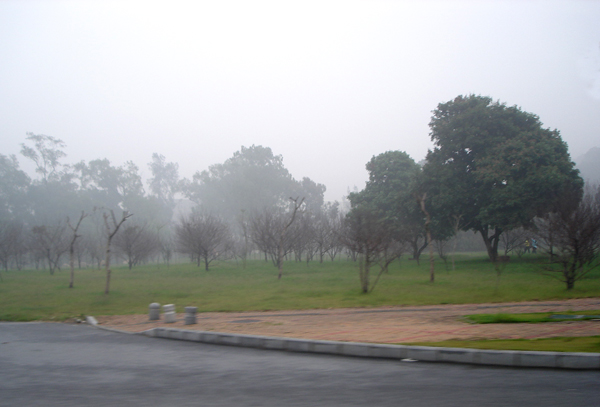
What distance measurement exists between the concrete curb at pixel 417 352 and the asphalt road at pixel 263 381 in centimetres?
20

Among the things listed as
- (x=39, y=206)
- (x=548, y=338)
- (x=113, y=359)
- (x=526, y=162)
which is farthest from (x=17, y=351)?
(x=39, y=206)

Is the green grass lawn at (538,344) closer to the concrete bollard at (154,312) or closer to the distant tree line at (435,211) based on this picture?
the concrete bollard at (154,312)

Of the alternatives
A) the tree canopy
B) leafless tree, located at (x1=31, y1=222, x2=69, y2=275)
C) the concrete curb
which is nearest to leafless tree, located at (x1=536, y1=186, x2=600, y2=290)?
the concrete curb

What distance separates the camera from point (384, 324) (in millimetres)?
10242

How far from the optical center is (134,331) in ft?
34.7

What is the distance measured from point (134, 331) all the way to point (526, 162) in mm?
28993

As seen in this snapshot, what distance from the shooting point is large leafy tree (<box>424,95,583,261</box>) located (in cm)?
Answer: 2964

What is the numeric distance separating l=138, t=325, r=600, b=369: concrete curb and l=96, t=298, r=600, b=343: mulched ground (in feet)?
2.68

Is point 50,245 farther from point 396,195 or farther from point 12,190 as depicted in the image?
point 396,195

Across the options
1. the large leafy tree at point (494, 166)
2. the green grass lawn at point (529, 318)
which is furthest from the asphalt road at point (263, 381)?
the large leafy tree at point (494, 166)

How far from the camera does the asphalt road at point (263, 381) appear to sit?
4.73 metres

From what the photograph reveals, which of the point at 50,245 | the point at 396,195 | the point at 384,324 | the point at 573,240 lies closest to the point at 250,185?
the point at 50,245

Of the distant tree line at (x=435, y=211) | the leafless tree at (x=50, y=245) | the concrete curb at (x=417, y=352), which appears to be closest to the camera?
the concrete curb at (x=417, y=352)

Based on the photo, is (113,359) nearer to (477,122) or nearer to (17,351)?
(17,351)
